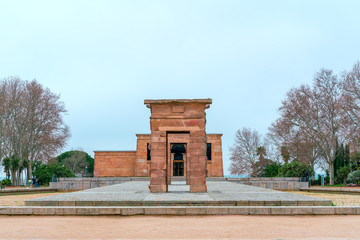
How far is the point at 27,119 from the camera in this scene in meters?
40.4

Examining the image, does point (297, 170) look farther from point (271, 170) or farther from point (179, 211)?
point (179, 211)

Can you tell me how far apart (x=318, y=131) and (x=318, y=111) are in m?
2.27

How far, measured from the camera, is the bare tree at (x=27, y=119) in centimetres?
→ 4031

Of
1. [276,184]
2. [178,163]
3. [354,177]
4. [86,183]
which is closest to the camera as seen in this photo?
[276,184]

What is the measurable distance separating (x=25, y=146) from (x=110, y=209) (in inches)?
1334

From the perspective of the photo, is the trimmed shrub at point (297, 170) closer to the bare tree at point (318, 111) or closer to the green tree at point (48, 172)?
the bare tree at point (318, 111)

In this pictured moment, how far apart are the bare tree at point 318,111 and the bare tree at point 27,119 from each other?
1023 inches

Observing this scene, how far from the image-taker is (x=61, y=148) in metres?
43.8

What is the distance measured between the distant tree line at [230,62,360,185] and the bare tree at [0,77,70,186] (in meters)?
25.5

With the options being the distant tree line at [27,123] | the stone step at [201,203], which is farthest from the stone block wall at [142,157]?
the stone step at [201,203]

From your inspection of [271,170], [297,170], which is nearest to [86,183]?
[297,170]
